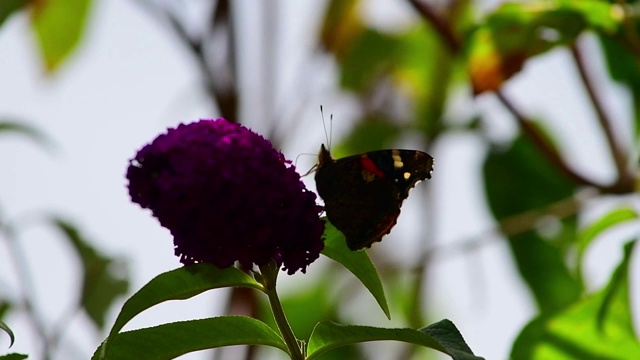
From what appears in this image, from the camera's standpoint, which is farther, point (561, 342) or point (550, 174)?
point (550, 174)

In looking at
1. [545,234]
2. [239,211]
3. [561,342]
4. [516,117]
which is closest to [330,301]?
[545,234]

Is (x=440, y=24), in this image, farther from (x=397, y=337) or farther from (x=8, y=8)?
→ (x=397, y=337)

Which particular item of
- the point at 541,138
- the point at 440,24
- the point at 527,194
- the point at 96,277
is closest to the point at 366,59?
the point at 527,194

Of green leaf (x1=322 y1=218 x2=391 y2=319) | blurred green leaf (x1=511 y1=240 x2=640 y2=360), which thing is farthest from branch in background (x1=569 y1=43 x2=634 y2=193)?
green leaf (x1=322 y1=218 x2=391 y2=319)

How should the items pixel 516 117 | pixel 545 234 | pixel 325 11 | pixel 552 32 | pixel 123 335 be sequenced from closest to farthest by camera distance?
pixel 123 335 < pixel 552 32 < pixel 516 117 < pixel 545 234 < pixel 325 11

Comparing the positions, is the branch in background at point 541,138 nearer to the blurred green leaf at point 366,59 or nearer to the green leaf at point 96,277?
the blurred green leaf at point 366,59

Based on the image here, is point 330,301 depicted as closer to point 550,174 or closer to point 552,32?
point 550,174

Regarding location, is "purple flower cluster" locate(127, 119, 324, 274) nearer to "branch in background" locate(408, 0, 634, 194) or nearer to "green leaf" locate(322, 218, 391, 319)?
"green leaf" locate(322, 218, 391, 319)

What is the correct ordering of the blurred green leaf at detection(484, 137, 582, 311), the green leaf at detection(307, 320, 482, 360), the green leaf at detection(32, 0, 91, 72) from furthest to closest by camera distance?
the green leaf at detection(32, 0, 91, 72) < the blurred green leaf at detection(484, 137, 582, 311) < the green leaf at detection(307, 320, 482, 360)

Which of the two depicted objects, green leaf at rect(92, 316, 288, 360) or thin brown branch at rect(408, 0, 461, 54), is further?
thin brown branch at rect(408, 0, 461, 54)
